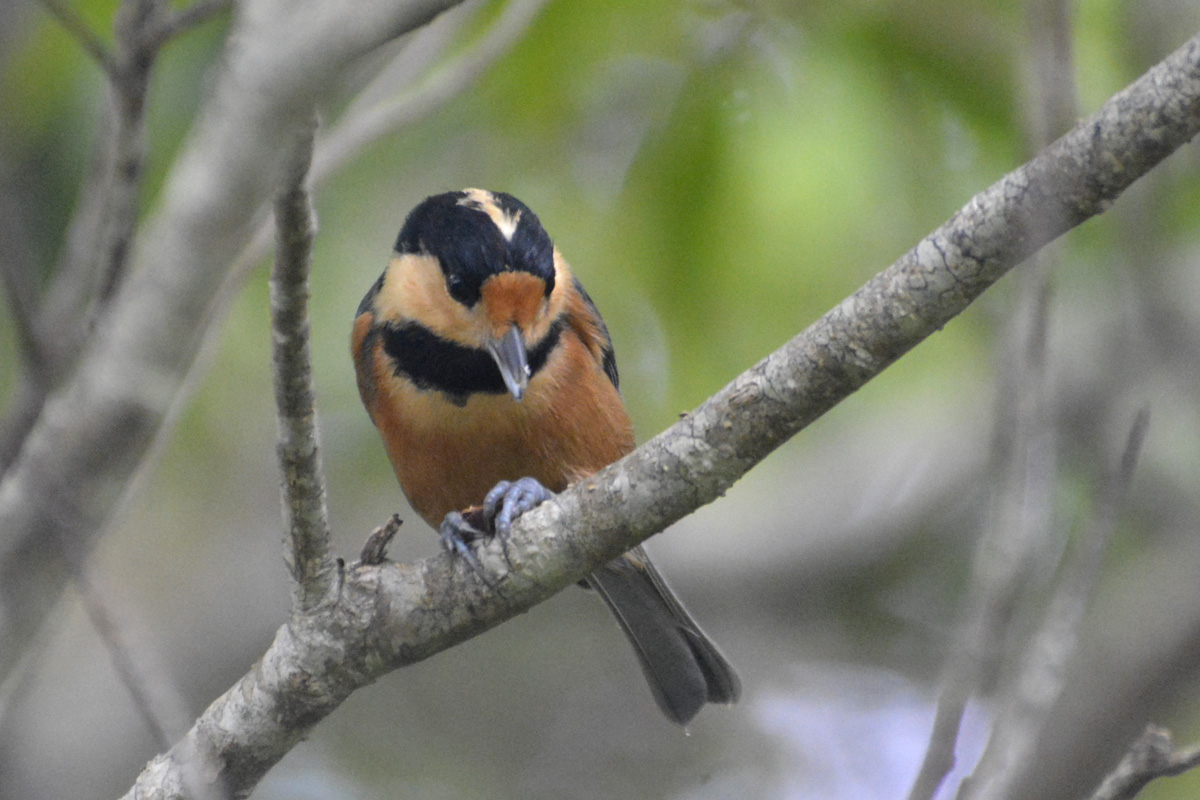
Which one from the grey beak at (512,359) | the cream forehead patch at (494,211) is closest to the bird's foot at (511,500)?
the grey beak at (512,359)

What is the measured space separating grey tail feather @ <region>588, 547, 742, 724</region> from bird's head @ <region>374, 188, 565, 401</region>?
1038 millimetres

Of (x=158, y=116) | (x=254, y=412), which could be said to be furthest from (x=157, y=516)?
(x=158, y=116)

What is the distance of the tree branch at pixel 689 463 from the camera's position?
2729mm

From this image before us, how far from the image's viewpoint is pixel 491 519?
404 centimetres

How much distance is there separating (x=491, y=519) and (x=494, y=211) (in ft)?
4.05

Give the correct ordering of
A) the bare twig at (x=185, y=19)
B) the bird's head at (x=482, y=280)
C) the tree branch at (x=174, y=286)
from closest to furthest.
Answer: the tree branch at (x=174, y=286)
the bare twig at (x=185, y=19)
the bird's head at (x=482, y=280)

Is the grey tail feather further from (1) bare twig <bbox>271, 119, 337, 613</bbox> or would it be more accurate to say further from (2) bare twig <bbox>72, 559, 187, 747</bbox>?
(2) bare twig <bbox>72, 559, 187, 747</bbox>

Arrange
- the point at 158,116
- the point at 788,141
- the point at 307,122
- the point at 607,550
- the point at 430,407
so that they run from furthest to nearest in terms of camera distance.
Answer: the point at 158,116 < the point at 788,141 < the point at 430,407 < the point at 607,550 < the point at 307,122

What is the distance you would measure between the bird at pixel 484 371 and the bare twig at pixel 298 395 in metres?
0.92

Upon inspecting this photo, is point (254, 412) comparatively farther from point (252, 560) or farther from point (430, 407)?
point (430, 407)

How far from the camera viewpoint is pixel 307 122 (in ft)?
7.75

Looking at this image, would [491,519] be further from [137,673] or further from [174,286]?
[137,673]

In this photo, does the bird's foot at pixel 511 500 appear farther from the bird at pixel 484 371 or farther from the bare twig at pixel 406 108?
the bare twig at pixel 406 108

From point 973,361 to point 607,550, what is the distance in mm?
4106
